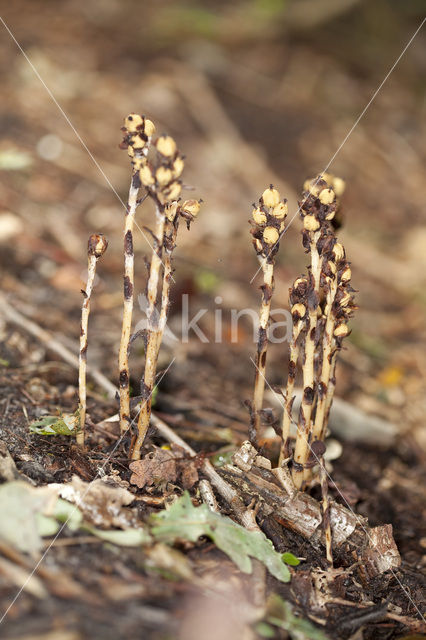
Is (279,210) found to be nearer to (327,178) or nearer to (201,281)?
(327,178)

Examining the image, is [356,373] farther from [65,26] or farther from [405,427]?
[65,26]

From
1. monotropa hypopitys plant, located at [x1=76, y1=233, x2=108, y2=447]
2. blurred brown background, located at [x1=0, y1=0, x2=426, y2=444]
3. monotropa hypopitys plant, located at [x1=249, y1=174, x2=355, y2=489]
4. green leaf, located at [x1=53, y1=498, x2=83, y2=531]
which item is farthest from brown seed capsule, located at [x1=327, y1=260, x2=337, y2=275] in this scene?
blurred brown background, located at [x1=0, y1=0, x2=426, y2=444]

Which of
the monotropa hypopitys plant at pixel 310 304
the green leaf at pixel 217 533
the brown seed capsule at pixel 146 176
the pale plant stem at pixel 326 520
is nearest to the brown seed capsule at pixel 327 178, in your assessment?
the monotropa hypopitys plant at pixel 310 304

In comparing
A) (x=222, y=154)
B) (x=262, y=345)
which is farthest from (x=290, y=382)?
(x=222, y=154)

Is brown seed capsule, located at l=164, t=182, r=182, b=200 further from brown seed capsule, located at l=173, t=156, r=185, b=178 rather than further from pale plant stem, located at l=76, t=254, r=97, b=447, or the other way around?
pale plant stem, located at l=76, t=254, r=97, b=447

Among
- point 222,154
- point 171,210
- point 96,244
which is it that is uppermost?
point 222,154
